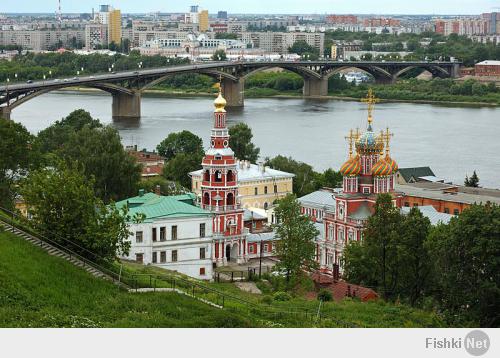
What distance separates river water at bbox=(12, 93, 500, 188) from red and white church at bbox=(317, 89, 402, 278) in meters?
5.89

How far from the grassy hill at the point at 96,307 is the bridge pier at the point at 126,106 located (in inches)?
840

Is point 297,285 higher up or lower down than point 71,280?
lower down

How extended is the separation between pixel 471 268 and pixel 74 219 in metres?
2.56

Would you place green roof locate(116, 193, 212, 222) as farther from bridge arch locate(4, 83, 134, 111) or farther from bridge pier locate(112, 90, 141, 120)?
bridge pier locate(112, 90, 141, 120)

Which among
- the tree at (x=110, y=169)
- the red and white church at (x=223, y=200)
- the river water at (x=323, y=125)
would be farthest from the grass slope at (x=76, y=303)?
the river water at (x=323, y=125)

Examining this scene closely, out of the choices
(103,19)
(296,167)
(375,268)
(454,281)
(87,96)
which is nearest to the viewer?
(454,281)

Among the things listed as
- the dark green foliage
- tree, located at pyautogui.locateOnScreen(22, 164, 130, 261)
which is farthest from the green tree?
tree, located at pyautogui.locateOnScreen(22, 164, 130, 261)

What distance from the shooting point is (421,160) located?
20.2 m

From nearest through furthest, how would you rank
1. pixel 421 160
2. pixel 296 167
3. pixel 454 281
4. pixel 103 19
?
pixel 454 281 → pixel 296 167 → pixel 421 160 → pixel 103 19

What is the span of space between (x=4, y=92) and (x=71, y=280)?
1870 cm

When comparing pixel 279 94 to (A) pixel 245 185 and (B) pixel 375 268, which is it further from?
(B) pixel 375 268

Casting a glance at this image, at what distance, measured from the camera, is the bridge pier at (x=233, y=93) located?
1317 inches

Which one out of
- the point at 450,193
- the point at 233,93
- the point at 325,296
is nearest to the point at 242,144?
the point at 450,193

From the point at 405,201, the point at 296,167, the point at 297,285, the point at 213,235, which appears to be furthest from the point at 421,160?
the point at 297,285
